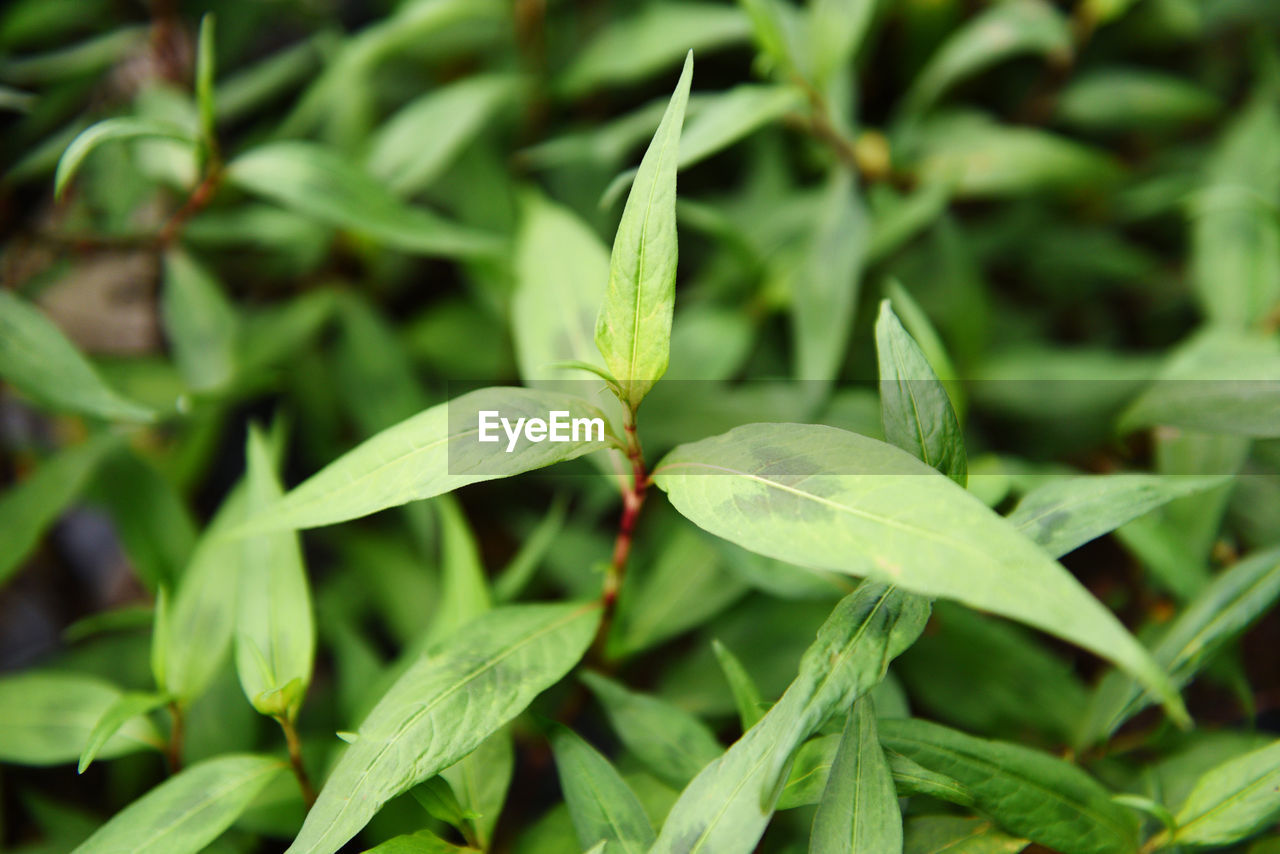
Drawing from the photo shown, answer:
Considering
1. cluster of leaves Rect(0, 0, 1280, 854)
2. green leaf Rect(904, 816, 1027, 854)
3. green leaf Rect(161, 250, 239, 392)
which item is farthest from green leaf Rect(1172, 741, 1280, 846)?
green leaf Rect(161, 250, 239, 392)

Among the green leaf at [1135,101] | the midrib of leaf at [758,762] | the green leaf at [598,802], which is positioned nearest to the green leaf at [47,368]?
the green leaf at [598,802]

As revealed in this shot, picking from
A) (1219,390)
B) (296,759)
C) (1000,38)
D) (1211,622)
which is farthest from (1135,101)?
(296,759)

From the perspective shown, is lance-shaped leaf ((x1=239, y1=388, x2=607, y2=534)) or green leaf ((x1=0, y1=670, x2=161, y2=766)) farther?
green leaf ((x1=0, y1=670, x2=161, y2=766))

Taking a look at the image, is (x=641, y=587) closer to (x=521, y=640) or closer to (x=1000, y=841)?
(x=521, y=640)

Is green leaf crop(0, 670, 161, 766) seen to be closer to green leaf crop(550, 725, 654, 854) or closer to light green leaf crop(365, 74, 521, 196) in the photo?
green leaf crop(550, 725, 654, 854)

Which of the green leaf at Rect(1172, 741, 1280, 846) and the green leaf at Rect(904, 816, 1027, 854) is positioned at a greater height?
the green leaf at Rect(1172, 741, 1280, 846)
